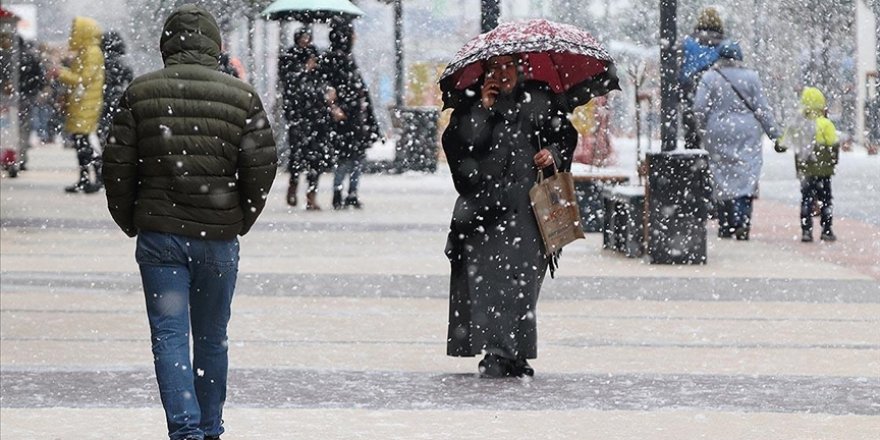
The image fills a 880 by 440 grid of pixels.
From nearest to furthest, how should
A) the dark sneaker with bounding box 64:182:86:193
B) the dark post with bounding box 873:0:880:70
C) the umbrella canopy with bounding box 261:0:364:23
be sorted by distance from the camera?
the umbrella canopy with bounding box 261:0:364:23
the dark sneaker with bounding box 64:182:86:193
the dark post with bounding box 873:0:880:70

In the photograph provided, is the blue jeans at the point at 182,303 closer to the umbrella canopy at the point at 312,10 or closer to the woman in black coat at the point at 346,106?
the woman in black coat at the point at 346,106

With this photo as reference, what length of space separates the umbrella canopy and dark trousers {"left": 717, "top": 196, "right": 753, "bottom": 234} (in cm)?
676

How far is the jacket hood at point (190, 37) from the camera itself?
630 cm

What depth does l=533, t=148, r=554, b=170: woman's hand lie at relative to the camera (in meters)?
8.31

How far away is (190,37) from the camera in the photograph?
6305 millimetres

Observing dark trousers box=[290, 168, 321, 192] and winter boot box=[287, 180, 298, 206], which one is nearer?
dark trousers box=[290, 168, 321, 192]

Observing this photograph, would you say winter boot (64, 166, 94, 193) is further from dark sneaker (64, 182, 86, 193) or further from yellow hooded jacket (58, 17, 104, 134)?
yellow hooded jacket (58, 17, 104, 134)

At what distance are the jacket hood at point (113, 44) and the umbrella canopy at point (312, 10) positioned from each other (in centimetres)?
167

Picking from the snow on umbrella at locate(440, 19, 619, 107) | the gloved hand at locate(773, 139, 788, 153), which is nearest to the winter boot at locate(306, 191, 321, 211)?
the gloved hand at locate(773, 139, 788, 153)

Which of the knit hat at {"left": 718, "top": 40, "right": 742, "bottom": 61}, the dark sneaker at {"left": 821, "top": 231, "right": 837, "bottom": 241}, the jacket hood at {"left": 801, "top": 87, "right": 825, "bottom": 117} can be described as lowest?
the dark sneaker at {"left": 821, "top": 231, "right": 837, "bottom": 241}

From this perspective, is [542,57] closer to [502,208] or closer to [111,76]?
[502,208]

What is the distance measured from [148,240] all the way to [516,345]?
250 centimetres

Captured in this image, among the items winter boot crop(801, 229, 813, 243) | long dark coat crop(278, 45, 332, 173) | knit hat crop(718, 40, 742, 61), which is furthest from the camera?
long dark coat crop(278, 45, 332, 173)

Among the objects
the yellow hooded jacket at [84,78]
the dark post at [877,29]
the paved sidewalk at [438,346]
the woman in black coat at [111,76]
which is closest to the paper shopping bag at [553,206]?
the paved sidewalk at [438,346]
